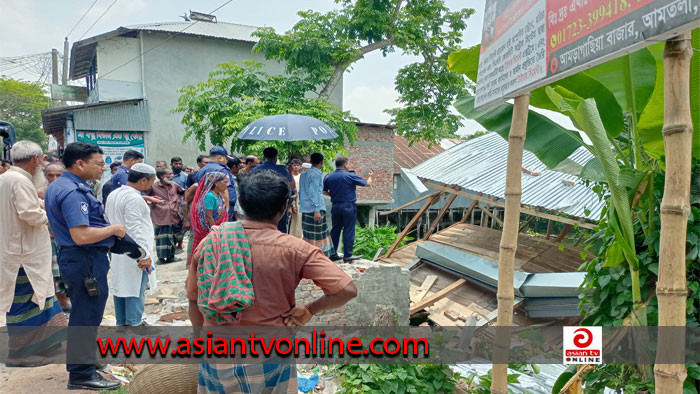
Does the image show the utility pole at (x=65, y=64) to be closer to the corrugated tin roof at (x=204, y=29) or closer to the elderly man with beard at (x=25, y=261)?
the corrugated tin roof at (x=204, y=29)

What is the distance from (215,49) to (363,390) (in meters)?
16.9

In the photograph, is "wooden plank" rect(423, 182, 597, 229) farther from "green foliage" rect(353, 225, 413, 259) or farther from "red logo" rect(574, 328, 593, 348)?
"green foliage" rect(353, 225, 413, 259)

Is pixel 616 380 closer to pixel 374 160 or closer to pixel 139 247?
pixel 139 247

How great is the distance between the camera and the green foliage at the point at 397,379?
4.09 m

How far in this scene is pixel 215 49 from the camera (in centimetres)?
1814

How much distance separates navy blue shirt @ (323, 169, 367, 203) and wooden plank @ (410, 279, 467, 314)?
1.86 meters

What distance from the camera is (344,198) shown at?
6617mm

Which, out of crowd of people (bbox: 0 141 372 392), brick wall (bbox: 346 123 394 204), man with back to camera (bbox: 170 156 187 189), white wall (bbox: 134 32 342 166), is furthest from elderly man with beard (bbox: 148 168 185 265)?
white wall (bbox: 134 32 342 166)

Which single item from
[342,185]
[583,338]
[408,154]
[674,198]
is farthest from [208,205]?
[408,154]

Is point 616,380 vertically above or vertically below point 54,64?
below

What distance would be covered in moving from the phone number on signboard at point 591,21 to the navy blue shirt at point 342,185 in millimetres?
4751

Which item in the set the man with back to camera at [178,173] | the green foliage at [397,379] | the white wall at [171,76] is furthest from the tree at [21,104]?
the green foliage at [397,379]

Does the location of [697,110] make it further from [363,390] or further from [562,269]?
[562,269]

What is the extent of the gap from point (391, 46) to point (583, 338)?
10.2 meters
